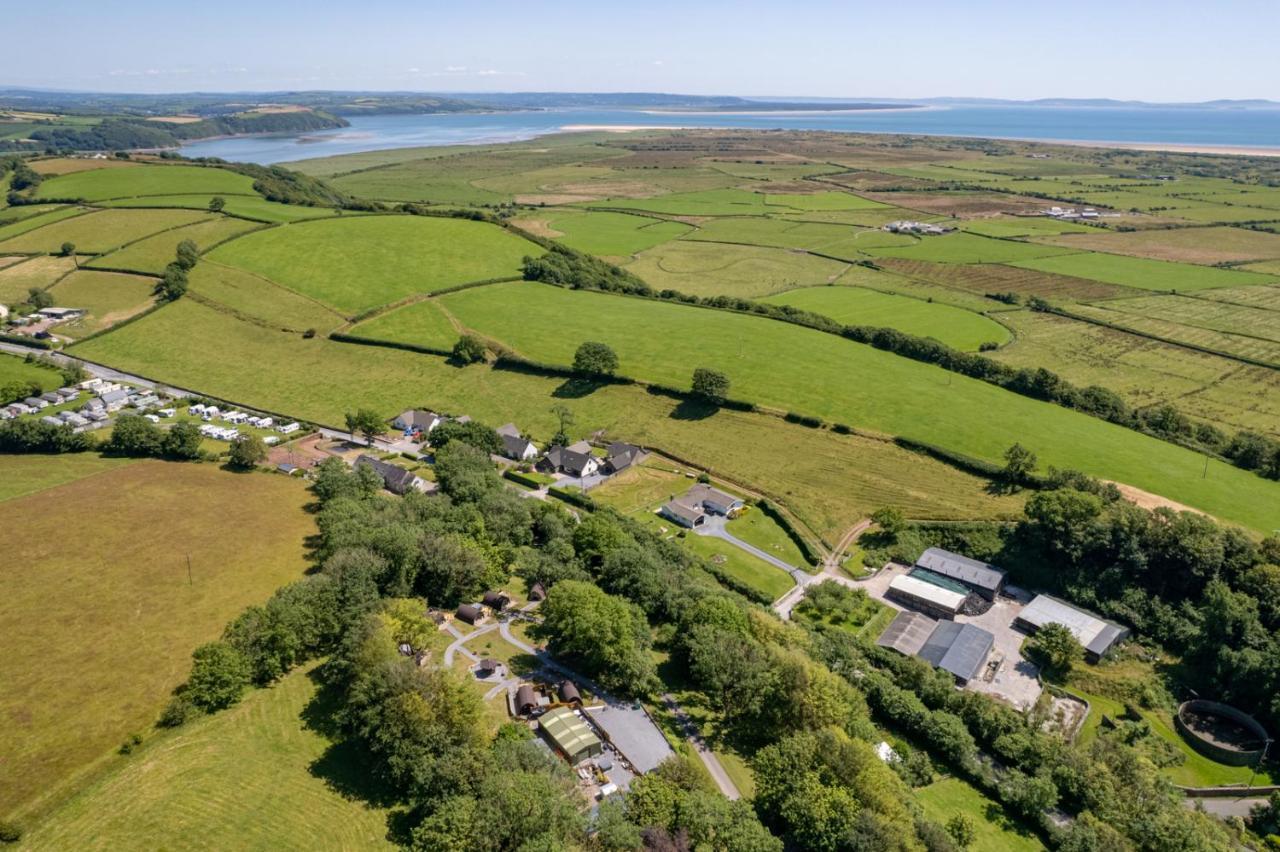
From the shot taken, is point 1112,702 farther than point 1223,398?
No

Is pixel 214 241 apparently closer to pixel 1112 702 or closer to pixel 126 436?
pixel 126 436

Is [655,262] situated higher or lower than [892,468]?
higher

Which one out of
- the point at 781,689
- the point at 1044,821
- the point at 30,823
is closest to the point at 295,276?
the point at 30,823

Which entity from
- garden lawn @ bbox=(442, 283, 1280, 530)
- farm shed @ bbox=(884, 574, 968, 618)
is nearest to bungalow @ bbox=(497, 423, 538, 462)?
garden lawn @ bbox=(442, 283, 1280, 530)

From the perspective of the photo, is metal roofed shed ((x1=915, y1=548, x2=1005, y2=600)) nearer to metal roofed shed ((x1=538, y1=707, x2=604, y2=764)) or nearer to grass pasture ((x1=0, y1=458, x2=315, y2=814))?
metal roofed shed ((x1=538, y1=707, x2=604, y2=764))

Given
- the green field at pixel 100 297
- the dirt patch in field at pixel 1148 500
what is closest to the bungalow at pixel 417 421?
the green field at pixel 100 297

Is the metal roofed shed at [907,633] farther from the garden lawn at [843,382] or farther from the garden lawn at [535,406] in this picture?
the garden lawn at [843,382]
